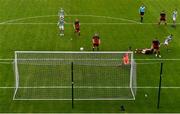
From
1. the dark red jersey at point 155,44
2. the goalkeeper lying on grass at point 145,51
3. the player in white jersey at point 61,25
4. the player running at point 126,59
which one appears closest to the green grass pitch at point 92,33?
the player in white jersey at point 61,25

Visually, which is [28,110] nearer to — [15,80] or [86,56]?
[15,80]

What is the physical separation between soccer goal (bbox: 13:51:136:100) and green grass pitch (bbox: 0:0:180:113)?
0.62 meters

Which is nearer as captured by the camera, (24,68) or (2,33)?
(24,68)

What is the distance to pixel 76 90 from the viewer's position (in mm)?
26047

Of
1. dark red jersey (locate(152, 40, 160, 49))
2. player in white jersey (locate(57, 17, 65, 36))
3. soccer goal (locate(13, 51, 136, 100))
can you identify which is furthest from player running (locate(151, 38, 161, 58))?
player in white jersey (locate(57, 17, 65, 36))

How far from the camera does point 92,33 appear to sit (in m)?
36.8

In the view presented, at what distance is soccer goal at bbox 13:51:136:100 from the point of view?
83.9ft

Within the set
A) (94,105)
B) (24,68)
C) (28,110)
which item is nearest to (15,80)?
(24,68)

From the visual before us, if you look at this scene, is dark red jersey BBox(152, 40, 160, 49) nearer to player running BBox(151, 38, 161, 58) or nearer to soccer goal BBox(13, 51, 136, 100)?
player running BBox(151, 38, 161, 58)

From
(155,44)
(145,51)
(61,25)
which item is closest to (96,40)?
(145,51)

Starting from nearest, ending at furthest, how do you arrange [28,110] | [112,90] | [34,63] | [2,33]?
1. [28,110]
2. [112,90]
3. [34,63]
4. [2,33]

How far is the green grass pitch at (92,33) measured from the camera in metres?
A: 24.9

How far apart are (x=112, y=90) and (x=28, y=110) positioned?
16.3ft

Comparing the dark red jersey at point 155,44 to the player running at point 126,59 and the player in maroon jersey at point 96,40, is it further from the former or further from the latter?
the player running at point 126,59
